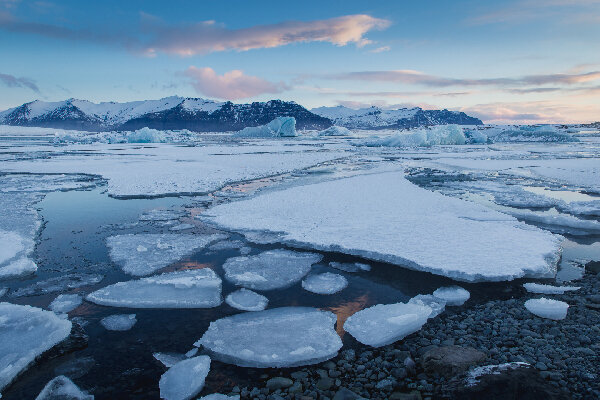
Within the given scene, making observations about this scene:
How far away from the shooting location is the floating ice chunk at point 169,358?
9.20 ft

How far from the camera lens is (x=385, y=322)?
3.23 meters

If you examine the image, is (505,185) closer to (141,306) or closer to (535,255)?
(535,255)

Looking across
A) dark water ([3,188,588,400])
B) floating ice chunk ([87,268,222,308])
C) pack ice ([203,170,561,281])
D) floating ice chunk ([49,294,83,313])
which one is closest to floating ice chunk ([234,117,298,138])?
pack ice ([203,170,561,281])

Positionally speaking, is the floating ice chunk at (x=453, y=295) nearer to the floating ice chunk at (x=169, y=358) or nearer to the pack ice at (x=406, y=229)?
the pack ice at (x=406, y=229)

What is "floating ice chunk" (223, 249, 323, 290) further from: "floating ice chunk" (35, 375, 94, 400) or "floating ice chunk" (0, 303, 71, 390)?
"floating ice chunk" (35, 375, 94, 400)

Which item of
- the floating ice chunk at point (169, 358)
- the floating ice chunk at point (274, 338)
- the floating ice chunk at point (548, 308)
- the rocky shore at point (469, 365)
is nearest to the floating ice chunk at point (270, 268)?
the floating ice chunk at point (274, 338)

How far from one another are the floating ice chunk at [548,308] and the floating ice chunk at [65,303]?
4400 millimetres

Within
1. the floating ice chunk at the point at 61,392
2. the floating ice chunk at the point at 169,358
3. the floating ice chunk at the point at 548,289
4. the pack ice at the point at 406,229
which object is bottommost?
the floating ice chunk at the point at 169,358

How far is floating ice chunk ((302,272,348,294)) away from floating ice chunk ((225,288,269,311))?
21.9 inches

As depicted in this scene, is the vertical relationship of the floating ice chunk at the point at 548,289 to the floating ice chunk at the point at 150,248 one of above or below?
below

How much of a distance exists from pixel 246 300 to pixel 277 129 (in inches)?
1982

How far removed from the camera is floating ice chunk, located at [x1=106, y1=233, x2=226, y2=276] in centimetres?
462

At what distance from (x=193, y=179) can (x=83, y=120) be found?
186956 millimetres

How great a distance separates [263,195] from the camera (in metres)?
8.47
